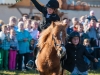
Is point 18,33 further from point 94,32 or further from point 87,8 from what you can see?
point 87,8

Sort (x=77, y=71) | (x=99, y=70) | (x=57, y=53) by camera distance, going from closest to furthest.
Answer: (x=57, y=53), (x=77, y=71), (x=99, y=70)

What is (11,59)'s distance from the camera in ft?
46.5

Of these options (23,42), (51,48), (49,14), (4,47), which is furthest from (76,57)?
(23,42)

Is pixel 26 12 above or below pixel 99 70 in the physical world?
above

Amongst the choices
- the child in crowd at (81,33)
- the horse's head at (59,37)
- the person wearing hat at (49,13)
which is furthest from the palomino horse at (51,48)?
the child in crowd at (81,33)

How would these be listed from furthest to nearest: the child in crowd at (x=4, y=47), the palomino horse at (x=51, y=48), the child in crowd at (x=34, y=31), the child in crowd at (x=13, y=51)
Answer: the child in crowd at (x=34, y=31)
the child in crowd at (x=13, y=51)
the child in crowd at (x=4, y=47)
the palomino horse at (x=51, y=48)

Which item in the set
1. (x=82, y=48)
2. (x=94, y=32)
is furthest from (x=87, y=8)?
(x=82, y=48)

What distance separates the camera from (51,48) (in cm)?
904

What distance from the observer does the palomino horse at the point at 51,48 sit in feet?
28.8

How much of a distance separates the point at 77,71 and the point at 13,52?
16.9 feet

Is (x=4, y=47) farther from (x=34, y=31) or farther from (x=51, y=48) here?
(x=51, y=48)

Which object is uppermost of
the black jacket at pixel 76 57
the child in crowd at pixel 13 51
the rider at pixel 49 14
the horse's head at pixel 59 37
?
the rider at pixel 49 14

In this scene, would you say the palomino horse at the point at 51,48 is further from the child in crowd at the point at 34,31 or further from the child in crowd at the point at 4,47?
the child in crowd at the point at 34,31

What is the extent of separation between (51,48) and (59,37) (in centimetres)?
45
